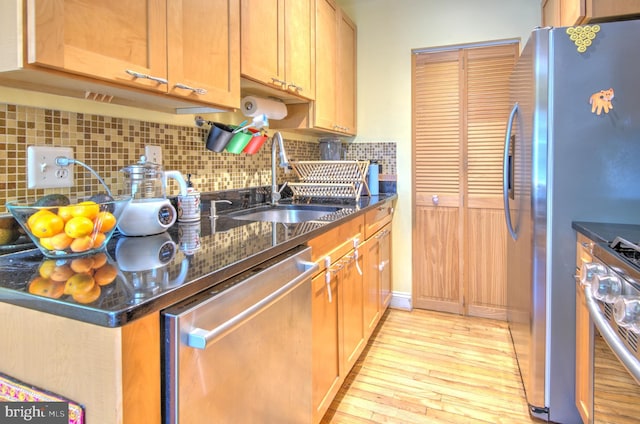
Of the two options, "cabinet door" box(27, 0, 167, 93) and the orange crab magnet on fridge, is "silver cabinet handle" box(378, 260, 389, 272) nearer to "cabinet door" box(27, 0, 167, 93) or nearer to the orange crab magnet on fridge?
the orange crab magnet on fridge

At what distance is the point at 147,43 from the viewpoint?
1.12 meters

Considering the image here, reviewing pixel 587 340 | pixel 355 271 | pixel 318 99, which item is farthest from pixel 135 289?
pixel 318 99

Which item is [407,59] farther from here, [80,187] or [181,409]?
[181,409]

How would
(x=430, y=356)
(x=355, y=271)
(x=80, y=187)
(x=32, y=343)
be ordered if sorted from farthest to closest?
(x=430, y=356)
(x=355, y=271)
(x=80, y=187)
(x=32, y=343)

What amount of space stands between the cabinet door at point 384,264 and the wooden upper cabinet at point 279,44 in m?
1.01

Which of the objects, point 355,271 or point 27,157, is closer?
point 27,157

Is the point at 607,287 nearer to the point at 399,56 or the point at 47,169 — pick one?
the point at 47,169

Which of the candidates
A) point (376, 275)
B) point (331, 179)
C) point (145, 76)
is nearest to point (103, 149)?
point (145, 76)

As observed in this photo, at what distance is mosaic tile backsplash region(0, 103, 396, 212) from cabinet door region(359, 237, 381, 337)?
30.2 inches

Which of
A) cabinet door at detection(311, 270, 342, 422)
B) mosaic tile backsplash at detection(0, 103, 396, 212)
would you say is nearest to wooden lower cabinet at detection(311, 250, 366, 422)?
cabinet door at detection(311, 270, 342, 422)

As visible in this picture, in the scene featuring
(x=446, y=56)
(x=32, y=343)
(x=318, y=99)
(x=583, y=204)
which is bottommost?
(x=32, y=343)

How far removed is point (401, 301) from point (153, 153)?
7.17 feet

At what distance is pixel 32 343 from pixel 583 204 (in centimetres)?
181

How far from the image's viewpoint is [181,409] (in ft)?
2.40
